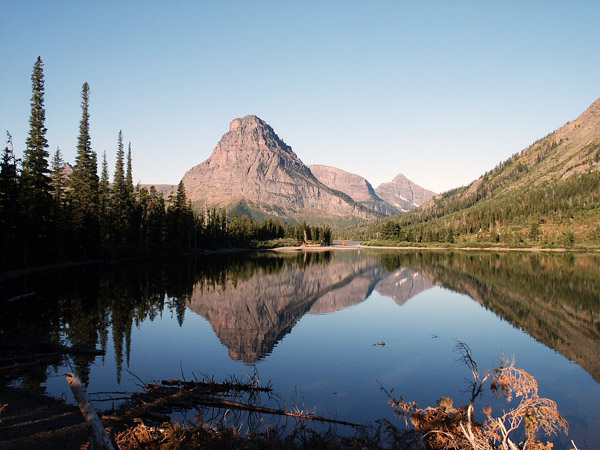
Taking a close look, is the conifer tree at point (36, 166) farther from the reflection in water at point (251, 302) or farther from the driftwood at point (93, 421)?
the driftwood at point (93, 421)

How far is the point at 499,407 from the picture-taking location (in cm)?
1404

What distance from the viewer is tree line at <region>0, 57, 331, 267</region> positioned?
4986cm

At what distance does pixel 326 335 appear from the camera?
24.9 m

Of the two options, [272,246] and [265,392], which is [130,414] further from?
[272,246]

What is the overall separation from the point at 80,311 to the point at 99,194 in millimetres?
58052

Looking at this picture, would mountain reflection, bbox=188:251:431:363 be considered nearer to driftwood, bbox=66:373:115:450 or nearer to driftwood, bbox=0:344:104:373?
driftwood, bbox=0:344:104:373

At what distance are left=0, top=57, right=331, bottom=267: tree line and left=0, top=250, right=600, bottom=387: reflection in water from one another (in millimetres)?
7641

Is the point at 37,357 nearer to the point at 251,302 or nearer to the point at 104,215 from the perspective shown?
the point at 251,302

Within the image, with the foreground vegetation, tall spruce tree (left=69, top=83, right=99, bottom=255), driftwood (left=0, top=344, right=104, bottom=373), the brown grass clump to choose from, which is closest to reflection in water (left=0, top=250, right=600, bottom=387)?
driftwood (left=0, top=344, right=104, bottom=373)

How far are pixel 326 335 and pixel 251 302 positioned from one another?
12120 mm

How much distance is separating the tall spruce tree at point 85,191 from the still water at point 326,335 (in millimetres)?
19586

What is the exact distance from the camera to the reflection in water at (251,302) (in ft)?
71.1

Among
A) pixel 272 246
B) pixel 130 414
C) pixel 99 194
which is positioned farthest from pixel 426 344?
pixel 272 246

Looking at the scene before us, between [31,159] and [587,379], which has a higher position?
[31,159]
